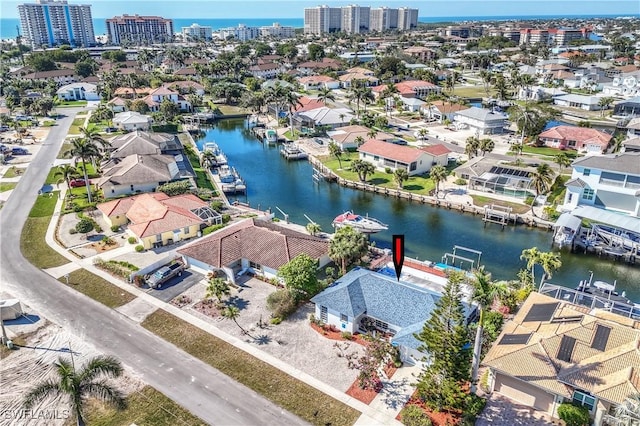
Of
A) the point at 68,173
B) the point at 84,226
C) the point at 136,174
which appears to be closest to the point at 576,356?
the point at 84,226

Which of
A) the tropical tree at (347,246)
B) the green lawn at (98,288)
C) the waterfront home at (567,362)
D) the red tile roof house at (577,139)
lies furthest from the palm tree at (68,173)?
the red tile roof house at (577,139)

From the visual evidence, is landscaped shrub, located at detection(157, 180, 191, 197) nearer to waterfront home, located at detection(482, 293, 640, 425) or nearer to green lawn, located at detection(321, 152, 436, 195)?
green lawn, located at detection(321, 152, 436, 195)

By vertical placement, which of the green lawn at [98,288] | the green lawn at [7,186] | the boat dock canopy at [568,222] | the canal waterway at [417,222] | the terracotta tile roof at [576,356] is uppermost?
the terracotta tile roof at [576,356]

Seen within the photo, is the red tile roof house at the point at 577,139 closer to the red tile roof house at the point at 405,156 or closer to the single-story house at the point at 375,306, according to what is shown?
the red tile roof house at the point at 405,156

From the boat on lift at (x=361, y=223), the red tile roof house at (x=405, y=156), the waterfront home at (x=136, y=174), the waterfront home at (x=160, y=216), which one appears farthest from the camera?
the red tile roof house at (x=405, y=156)

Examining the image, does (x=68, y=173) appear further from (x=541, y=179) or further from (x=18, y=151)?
(x=541, y=179)

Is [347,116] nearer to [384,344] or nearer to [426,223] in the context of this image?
[426,223]

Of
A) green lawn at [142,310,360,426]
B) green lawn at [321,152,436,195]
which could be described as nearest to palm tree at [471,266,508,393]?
green lawn at [142,310,360,426]
